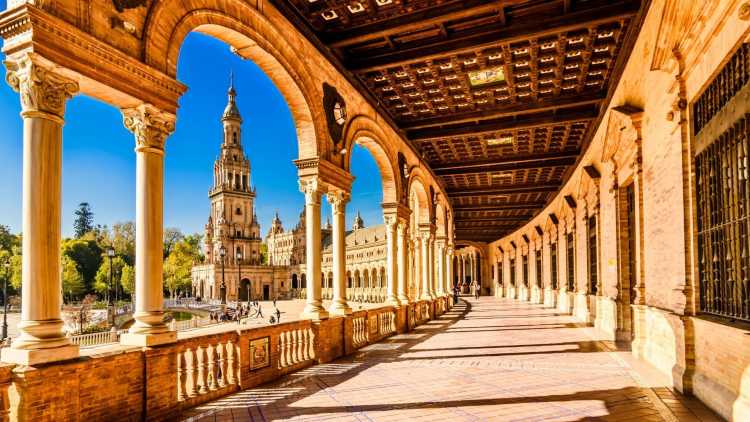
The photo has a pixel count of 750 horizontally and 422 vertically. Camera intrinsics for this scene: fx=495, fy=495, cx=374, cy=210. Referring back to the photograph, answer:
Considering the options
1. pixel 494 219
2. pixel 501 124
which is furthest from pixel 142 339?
pixel 494 219

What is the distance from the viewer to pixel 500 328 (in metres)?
16.5

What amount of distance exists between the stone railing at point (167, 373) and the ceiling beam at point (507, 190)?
17.7 meters

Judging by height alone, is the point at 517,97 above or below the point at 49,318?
above

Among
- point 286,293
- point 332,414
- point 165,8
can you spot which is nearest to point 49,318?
point 332,414

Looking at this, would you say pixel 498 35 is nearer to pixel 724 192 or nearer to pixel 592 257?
pixel 724 192

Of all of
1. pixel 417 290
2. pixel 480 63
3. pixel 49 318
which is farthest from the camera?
pixel 417 290

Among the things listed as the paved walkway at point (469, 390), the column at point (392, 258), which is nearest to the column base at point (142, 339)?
the paved walkway at point (469, 390)

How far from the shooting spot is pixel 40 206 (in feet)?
16.4

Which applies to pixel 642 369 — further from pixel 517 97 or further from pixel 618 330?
pixel 517 97

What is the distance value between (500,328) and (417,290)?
17.1ft

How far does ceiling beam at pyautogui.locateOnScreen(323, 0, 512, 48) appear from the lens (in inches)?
355

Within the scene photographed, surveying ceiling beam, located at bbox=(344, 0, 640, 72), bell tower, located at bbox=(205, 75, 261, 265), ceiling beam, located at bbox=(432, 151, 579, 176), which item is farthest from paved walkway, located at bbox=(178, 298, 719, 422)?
bell tower, located at bbox=(205, 75, 261, 265)

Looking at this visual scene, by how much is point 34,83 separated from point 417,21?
655 centimetres

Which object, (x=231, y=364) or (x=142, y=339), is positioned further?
(x=231, y=364)
